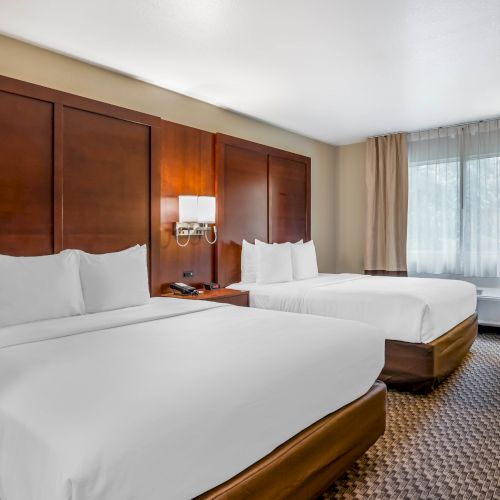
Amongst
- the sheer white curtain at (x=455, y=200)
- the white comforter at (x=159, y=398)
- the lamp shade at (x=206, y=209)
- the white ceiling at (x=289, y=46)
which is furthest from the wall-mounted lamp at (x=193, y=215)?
the sheer white curtain at (x=455, y=200)

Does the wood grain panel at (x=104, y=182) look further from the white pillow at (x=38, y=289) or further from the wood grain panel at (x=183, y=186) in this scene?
the white pillow at (x=38, y=289)

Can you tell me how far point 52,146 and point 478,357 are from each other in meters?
4.15

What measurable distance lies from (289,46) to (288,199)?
2.47m

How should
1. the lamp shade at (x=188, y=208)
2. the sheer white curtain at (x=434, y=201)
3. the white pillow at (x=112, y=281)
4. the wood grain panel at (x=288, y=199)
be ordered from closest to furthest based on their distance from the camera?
the white pillow at (x=112, y=281)
the lamp shade at (x=188, y=208)
the wood grain panel at (x=288, y=199)
the sheer white curtain at (x=434, y=201)

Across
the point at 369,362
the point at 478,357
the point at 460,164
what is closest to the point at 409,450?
the point at 369,362

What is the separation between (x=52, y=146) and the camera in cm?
305

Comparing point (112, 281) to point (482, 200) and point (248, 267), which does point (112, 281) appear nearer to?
point (248, 267)

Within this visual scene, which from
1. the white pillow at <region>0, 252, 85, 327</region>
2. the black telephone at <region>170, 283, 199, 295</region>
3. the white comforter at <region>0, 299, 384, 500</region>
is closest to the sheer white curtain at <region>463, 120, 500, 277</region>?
the black telephone at <region>170, 283, 199, 295</region>

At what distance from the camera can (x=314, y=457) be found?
1632 millimetres

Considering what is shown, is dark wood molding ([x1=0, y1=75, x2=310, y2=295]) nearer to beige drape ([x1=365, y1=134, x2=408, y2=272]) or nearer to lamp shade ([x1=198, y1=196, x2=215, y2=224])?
lamp shade ([x1=198, y1=196, x2=215, y2=224])

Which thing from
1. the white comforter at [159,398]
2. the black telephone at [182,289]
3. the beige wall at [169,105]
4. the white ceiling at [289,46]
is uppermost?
the white ceiling at [289,46]

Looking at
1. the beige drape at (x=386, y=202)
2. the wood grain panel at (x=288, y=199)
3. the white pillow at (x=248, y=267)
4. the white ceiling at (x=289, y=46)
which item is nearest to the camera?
the white ceiling at (x=289, y=46)

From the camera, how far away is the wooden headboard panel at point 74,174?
9.38 feet

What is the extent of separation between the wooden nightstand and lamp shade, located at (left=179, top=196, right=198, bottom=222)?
2.25ft
